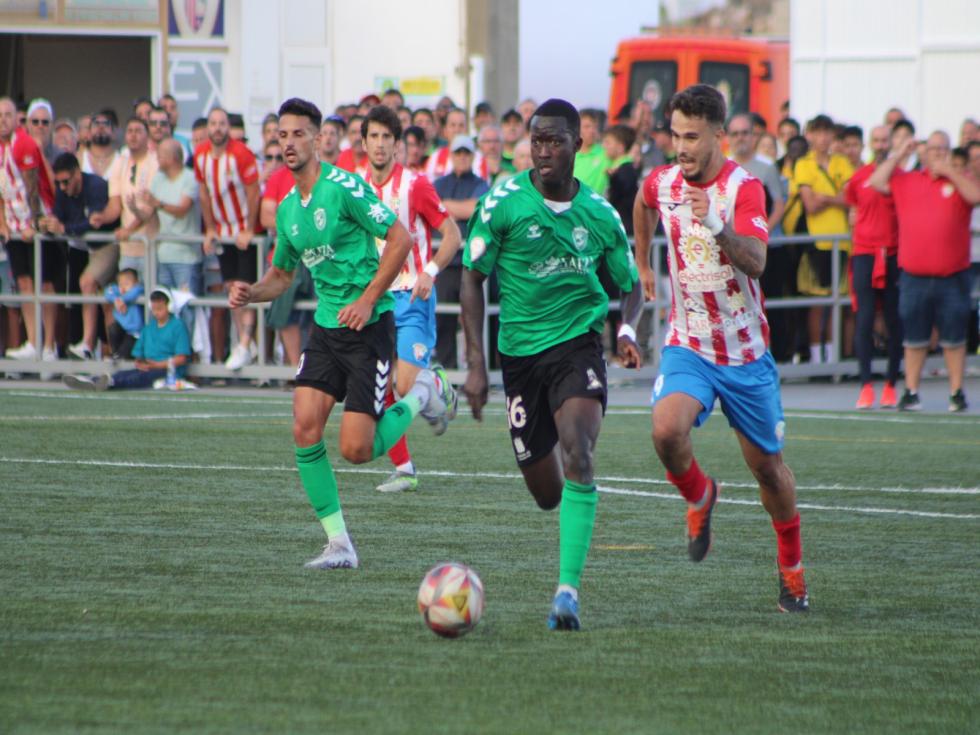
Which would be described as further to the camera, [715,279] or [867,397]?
[867,397]

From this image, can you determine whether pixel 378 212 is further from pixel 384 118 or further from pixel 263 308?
pixel 263 308

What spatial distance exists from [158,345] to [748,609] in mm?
10842

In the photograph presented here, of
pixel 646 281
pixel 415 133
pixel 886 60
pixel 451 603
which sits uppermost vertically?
pixel 886 60

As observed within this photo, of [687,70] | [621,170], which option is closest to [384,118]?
[621,170]

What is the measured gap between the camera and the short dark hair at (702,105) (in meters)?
7.30

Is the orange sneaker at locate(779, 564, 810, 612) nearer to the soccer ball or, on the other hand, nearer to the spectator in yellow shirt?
the soccer ball

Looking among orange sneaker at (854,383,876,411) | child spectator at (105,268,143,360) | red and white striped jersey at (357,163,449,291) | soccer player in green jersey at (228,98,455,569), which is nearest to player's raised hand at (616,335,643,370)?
soccer player in green jersey at (228,98,455,569)

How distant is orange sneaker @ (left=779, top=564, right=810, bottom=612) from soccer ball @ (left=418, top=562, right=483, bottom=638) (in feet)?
Answer: 4.55

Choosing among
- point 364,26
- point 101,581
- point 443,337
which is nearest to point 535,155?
point 101,581

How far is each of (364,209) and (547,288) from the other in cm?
127

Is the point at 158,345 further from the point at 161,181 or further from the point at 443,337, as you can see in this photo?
the point at 443,337

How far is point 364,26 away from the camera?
28859 millimetres

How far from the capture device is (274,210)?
17.0m

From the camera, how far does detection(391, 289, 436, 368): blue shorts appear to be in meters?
11.2
